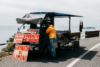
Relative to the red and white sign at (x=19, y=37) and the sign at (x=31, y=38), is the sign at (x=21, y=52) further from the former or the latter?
the sign at (x=31, y=38)

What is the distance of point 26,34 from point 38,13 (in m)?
1.74

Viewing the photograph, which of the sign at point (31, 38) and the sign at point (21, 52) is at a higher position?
the sign at point (31, 38)

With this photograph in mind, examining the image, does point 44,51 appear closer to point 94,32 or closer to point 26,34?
point 26,34

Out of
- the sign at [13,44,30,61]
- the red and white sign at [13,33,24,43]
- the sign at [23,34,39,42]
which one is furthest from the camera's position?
the red and white sign at [13,33,24,43]

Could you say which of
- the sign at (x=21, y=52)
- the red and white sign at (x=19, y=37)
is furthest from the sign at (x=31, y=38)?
the sign at (x=21, y=52)

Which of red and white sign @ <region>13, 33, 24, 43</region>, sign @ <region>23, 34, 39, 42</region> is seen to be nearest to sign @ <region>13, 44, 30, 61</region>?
red and white sign @ <region>13, 33, 24, 43</region>

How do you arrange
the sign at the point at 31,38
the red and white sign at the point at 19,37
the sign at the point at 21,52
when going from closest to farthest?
the sign at the point at 21,52, the sign at the point at 31,38, the red and white sign at the point at 19,37

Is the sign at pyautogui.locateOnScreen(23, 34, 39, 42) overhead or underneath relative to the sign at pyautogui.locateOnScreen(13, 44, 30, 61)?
overhead

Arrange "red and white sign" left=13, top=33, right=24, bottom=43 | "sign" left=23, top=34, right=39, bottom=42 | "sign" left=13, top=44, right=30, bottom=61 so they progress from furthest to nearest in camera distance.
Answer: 1. "red and white sign" left=13, top=33, right=24, bottom=43
2. "sign" left=23, top=34, right=39, bottom=42
3. "sign" left=13, top=44, right=30, bottom=61

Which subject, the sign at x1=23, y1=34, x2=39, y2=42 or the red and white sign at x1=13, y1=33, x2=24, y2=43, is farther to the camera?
the red and white sign at x1=13, y1=33, x2=24, y2=43

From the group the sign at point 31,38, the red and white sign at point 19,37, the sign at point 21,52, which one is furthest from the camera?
the red and white sign at point 19,37

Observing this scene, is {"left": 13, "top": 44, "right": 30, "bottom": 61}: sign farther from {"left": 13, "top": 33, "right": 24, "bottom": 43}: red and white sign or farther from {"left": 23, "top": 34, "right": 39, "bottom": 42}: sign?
{"left": 23, "top": 34, "right": 39, "bottom": 42}: sign

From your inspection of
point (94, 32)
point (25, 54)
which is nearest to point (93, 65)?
point (25, 54)

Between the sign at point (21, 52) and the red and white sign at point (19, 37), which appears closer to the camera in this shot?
the sign at point (21, 52)
